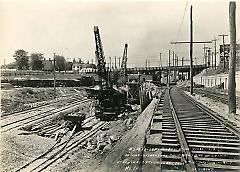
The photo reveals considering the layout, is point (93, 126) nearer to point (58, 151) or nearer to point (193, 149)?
point (58, 151)

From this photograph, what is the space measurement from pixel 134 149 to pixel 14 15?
1506mm

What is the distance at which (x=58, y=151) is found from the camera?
3.68 metres

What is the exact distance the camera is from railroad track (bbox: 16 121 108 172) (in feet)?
9.53

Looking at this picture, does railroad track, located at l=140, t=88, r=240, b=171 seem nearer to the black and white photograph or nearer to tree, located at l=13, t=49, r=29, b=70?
the black and white photograph

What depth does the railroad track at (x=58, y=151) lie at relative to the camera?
9.53ft

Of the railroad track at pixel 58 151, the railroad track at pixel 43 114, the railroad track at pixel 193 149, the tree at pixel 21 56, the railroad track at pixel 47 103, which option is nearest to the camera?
the railroad track at pixel 193 149

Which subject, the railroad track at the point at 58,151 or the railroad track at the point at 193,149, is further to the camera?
the railroad track at the point at 58,151

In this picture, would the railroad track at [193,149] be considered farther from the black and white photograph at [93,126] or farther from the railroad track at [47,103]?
the railroad track at [47,103]

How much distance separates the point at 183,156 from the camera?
2.43 meters

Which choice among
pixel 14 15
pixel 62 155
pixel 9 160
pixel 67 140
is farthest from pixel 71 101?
pixel 14 15

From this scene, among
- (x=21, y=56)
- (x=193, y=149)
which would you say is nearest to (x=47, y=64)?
(x=21, y=56)

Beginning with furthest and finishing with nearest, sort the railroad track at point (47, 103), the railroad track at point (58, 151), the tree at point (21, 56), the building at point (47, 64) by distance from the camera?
the railroad track at point (47, 103) < the building at point (47, 64) < the railroad track at point (58, 151) < the tree at point (21, 56)

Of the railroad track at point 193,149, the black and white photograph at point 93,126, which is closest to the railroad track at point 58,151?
the black and white photograph at point 93,126

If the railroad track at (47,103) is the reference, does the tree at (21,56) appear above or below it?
above
